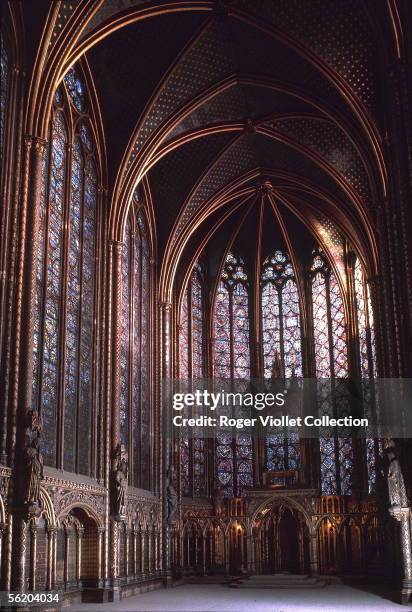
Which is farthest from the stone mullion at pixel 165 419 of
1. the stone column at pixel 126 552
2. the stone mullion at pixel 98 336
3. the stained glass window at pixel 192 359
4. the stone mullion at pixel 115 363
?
the stone mullion at pixel 98 336

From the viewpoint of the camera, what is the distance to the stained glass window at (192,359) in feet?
115

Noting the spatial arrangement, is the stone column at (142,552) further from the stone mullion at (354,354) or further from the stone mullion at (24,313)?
the stone mullion at (24,313)

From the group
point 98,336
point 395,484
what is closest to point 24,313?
point 98,336

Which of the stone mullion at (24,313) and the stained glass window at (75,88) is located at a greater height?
the stained glass window at (75,88)

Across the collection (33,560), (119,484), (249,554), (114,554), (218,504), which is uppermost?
(119,484)

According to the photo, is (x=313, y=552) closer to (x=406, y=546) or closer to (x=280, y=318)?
(x=406, y=546)

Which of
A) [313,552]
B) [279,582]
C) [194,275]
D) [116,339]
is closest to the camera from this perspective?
[116,339]

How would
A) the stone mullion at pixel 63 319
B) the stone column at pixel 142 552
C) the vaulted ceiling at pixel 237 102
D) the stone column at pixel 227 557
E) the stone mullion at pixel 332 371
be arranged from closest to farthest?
the stone mullion at pixel 63 319
the vaulted ceiling at pixel 237 102
the stone column at pixel 142 552
the stone column at pixel 227 557
the stone mullion at pixel 332 371

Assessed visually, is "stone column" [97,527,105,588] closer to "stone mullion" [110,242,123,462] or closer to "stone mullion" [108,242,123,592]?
"stone mullion" [108,242,123,592]

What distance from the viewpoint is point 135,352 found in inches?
1185

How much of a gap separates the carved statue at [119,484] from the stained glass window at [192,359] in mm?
9813

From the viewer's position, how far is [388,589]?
27422 millimetres

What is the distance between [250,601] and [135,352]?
10593 mm

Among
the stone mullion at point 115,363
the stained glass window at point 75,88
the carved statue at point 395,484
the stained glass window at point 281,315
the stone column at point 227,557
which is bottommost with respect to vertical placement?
the stone column at point 227,557
